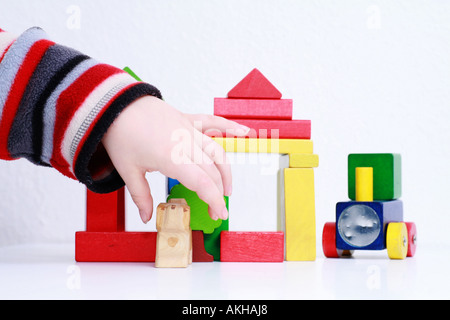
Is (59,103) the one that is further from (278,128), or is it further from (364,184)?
(364,184)

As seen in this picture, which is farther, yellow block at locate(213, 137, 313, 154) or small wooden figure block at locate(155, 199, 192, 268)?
yellow block at locate(213, 137, 313, 154)

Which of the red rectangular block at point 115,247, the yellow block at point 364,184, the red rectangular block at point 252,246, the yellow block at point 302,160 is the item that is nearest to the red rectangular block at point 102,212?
the red rectangular block at point 115,247

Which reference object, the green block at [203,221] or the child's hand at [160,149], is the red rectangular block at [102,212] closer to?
the green block at [203,221]

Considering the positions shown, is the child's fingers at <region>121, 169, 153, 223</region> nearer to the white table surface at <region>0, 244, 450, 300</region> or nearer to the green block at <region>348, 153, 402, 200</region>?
the white table surface at <region>0, 244, 450, 300</region>

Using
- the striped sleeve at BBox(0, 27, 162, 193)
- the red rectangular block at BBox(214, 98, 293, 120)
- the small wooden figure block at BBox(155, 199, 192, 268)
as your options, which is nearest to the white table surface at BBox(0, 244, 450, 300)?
the small wooden figure block at BBox(155, 199, 192, 268)

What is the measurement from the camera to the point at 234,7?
1384mm

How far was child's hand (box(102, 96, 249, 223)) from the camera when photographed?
64 centimetres

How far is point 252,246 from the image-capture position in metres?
0.85

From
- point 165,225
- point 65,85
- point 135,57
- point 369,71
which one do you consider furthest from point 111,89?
point 369,71

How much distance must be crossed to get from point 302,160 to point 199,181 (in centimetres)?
29
